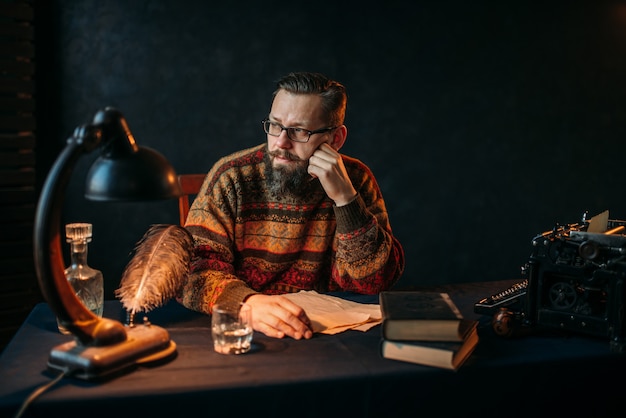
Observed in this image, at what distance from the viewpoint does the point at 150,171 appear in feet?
4.88

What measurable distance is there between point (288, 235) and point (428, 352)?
1.08 meters

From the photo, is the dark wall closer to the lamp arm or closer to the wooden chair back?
the wooden chair back

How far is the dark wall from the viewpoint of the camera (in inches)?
163

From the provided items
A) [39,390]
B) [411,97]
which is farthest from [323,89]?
[411,97]

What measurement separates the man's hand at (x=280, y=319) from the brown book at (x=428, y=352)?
10.6 inches

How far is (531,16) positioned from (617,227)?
3493 millimetres

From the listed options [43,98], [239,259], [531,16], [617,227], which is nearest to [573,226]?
[617,227]

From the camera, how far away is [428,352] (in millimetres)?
1636

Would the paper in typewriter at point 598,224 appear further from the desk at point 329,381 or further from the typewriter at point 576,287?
the desk at point 329,381

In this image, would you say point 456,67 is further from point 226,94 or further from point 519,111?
point 226,94

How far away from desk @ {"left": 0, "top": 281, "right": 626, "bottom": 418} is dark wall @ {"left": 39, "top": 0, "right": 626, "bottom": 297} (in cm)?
249

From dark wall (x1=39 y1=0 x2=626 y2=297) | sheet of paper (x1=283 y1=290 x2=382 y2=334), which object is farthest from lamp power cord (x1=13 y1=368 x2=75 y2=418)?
dark wall (x1=39 y1=0 x2=626 y2=297)

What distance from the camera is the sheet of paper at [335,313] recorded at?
193 centimetres

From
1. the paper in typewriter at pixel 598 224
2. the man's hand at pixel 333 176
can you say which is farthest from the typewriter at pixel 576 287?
the man's hand at pixel 333 176
